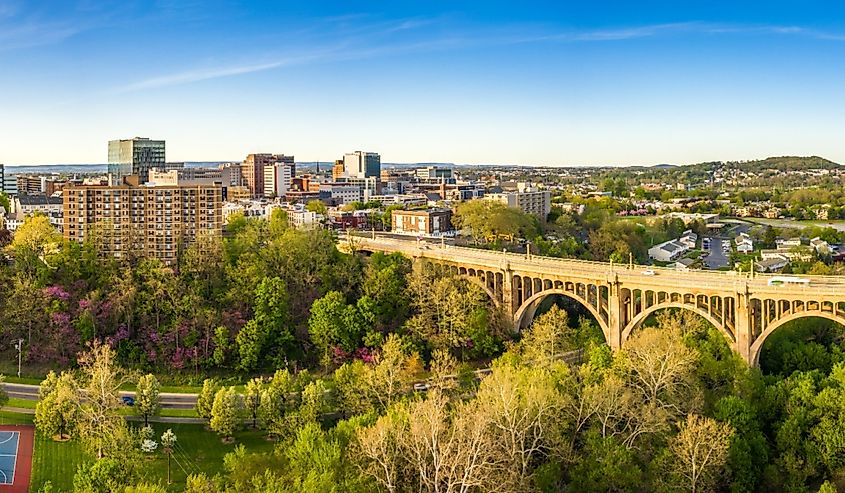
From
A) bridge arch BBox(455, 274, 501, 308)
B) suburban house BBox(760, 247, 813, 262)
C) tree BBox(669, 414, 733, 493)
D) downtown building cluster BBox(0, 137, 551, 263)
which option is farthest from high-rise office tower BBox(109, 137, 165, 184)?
tree BBox(669, 414, 733, 493)

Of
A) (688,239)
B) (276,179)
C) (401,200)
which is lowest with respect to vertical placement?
(688,239)

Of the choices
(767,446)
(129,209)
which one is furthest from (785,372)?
(129,209)

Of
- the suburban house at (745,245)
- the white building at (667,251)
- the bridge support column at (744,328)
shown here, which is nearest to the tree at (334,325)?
the bridge support column at (744,328)

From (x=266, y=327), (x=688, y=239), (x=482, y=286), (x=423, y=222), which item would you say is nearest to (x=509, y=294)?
(x=482, y=286)

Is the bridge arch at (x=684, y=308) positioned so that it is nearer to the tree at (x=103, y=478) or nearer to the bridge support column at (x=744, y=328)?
the bridge support column at (x=744, y=328)

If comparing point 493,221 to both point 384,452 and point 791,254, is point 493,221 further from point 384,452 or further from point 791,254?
point 384,452

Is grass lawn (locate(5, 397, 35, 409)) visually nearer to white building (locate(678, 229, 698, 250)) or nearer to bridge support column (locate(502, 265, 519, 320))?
bridge support column (locate(502, 265, 519, 320))
